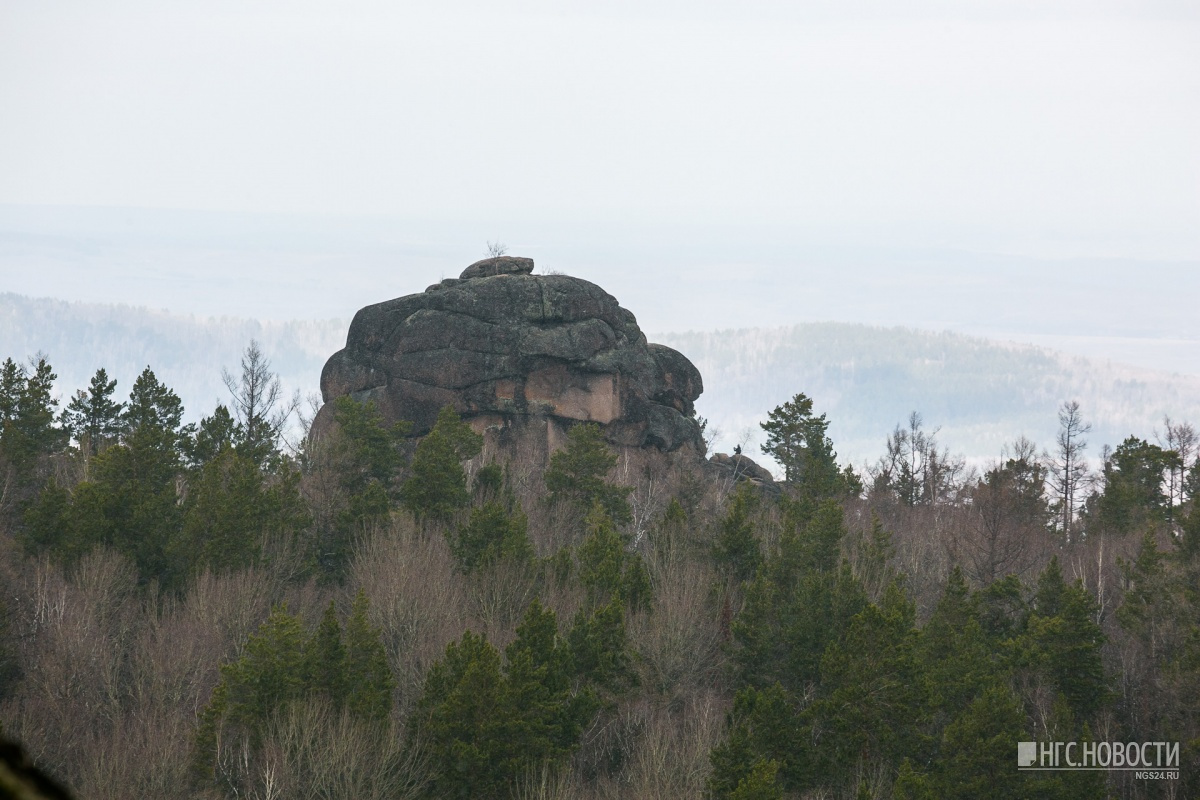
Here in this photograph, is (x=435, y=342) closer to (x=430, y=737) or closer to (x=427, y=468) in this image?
(x=427, y=468)

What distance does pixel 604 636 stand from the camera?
3378cm

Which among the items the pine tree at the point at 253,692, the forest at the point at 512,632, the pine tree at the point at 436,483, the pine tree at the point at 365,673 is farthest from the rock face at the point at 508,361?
the pine tree at the point at 253,692

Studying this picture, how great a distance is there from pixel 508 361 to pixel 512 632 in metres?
30.6

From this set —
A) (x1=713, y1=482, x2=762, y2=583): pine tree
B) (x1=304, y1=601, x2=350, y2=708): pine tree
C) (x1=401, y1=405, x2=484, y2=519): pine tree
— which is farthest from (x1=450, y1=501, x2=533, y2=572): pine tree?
(x1=304, y1=601, x2=350, y2=708): pine tree

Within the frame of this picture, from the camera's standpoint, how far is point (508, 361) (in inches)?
2685

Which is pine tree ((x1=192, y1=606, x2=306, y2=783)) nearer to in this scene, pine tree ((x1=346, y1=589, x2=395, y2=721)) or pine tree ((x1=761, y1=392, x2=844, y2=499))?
pine tree ((x1=346, y1=589, x2=395, y2=721))

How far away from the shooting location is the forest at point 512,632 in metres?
27.8

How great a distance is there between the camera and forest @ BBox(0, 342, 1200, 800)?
91.1 ft

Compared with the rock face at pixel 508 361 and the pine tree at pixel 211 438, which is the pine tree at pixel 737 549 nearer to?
the pine tree at pixel 211 438

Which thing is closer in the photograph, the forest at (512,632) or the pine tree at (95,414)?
the forest at (512,632)

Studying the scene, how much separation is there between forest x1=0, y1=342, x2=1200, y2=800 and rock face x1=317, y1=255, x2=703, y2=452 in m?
10.8

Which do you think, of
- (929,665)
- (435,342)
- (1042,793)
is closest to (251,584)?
(929,665)

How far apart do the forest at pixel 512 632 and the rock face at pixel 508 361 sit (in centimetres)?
1076

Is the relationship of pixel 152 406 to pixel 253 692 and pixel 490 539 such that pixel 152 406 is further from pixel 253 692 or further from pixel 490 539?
pixel 253 692
